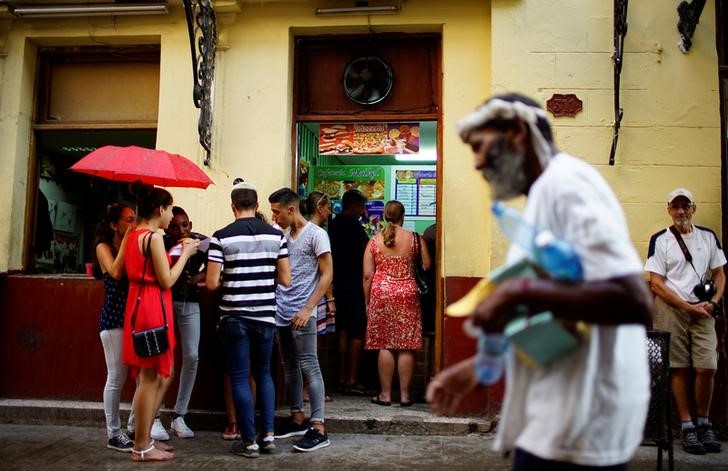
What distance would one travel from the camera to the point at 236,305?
5324 mm

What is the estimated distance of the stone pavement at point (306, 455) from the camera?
5332mm

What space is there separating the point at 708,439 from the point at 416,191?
13.0ft

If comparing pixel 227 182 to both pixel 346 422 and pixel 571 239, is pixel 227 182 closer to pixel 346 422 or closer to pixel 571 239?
pixel 346 422

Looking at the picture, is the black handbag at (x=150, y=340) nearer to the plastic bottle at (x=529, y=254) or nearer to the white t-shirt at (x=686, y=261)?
the plastic bottle at (x=529, y=254)

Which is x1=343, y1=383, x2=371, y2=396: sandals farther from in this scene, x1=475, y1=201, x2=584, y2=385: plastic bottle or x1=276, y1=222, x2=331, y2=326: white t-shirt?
x1=475, y1=201, x2=584, y2=385: plastic bottle

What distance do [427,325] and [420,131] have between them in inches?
78.6

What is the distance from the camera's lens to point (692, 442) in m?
5.82

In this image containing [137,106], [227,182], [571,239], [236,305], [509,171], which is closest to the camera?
[571,239]

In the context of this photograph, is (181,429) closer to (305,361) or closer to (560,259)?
(305,361)

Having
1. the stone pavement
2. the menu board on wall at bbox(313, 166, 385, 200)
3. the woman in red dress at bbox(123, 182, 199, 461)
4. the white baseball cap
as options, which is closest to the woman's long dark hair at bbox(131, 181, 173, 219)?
the woman in red dress at bbox(123, 182, 199, 461)

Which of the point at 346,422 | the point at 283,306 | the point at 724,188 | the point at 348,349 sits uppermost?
the point at 724,188

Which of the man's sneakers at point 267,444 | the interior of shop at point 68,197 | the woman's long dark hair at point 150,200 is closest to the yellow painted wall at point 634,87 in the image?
the man's sneakers at point 267,444

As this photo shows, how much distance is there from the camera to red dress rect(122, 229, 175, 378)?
5109 mm

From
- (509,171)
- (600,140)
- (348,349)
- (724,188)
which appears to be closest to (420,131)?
(600,140)
